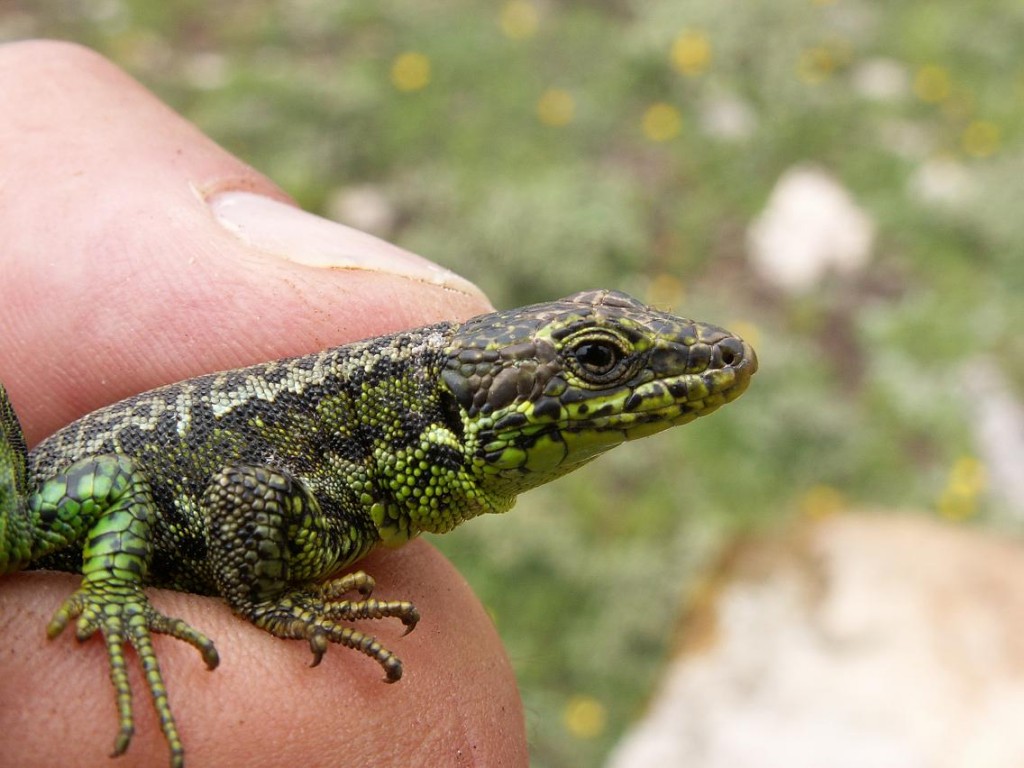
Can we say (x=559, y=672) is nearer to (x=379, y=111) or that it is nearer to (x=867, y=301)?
(x=867, y=301)

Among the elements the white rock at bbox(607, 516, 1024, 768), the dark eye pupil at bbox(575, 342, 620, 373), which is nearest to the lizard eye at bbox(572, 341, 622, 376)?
the dark eye pupil at bbox(575, 342, 620, 373)

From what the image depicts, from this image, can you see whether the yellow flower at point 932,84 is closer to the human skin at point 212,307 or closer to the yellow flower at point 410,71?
the yellow flower at point 410,71

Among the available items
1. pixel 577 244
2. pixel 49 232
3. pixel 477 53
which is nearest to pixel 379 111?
pixel 477 53

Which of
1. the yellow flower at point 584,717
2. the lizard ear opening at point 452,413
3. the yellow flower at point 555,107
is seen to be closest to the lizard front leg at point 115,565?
the lizard ear opening at point 452,413

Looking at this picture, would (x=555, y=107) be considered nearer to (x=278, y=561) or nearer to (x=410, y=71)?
(x=410, y=71)

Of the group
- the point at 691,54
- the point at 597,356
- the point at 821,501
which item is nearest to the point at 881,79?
the point at 691,54
